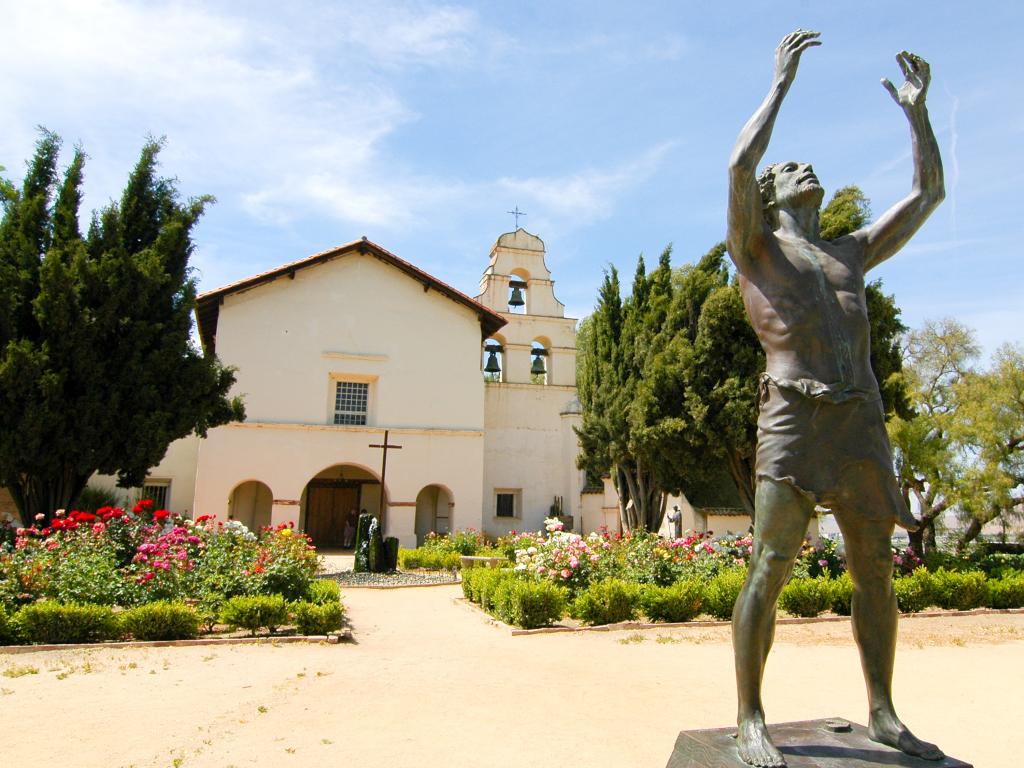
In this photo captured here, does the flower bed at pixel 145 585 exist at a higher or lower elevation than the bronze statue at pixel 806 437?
lower

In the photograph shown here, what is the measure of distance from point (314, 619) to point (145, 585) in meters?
2.34

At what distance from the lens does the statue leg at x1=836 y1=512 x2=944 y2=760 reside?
3.12 m

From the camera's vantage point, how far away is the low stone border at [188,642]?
289 inches

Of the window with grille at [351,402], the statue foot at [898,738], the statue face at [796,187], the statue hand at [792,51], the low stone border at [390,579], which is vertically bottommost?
the low stone border at [390,579]

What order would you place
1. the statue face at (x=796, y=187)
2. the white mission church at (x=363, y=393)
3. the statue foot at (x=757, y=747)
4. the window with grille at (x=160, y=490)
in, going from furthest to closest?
the window with grille at (x=160, y=490) < the white mission church at (x=363, y=393) < the statue face at (x=796, y=187) < the statue foot at (x=757, y=747)

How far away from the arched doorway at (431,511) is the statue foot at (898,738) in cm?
2136

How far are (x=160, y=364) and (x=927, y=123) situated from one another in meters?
14.6

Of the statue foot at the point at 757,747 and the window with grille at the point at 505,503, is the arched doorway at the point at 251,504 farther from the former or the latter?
the statue foot at the point at 757,747

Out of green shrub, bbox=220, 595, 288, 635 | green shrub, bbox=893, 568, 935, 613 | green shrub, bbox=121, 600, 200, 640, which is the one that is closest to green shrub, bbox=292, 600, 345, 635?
green shrub, bbox=220, 595, 288, 635

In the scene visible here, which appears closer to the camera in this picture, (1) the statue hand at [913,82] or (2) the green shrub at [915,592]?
(1) the statue hand at [913,82]

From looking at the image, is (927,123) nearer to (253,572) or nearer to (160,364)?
(253,572)

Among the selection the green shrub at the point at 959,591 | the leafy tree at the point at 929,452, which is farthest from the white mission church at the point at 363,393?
the green shrub at the point at 959,591

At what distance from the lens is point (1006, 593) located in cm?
1152

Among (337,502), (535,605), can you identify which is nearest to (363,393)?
(337,502)
